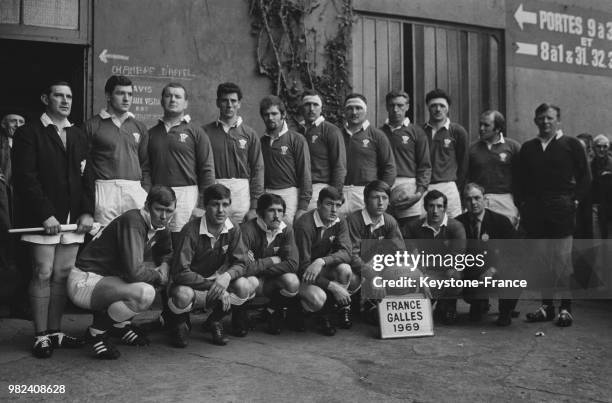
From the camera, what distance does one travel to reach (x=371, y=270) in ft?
17.8

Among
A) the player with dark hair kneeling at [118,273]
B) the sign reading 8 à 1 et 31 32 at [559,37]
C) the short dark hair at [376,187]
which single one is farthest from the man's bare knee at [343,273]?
the sign reading 8 à 1 et 31 32 at [559,37]

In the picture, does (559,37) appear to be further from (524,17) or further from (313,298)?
(313,298)

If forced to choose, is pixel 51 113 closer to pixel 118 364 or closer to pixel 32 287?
pixel 32 287

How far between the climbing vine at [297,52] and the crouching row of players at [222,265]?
2.30 metres

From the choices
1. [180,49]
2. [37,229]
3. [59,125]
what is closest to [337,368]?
[37,229]

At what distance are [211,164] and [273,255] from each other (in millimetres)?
928

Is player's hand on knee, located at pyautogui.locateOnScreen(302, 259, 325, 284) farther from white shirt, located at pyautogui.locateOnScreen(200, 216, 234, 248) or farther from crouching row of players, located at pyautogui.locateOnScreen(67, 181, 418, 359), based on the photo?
white shirt, located at pyautogui.locateOnScreen(200, 216, 234, 248)

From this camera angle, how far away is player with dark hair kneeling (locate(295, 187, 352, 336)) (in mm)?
5160

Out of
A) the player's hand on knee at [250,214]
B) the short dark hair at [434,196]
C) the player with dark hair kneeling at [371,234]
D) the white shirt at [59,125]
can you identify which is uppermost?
the white shirt at [59,125]

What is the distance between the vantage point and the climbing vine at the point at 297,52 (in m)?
7.25

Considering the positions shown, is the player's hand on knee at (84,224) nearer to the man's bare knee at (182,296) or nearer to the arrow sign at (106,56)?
the man's bare knee at (182,296)

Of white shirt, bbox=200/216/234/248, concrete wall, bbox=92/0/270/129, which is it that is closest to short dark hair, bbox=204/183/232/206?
white shirt, bbox=200/216/234/248

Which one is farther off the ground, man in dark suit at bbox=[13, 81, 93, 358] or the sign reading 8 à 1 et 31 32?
the sign reading 8 à 1 et 31 32

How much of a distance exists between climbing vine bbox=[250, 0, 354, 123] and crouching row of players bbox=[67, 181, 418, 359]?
7.55 ft
